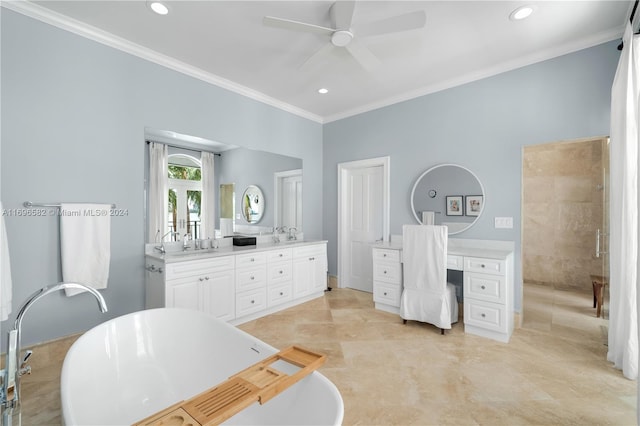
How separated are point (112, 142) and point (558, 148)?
5.99 meters

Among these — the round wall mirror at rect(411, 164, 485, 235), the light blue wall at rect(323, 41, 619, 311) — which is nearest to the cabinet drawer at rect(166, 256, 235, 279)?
the light blue wall at rect(323, 41, 619, 311)

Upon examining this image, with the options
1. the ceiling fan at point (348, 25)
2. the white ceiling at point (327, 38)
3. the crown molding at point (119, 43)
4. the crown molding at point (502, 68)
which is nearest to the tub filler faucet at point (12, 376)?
the ceiling fan at point (348, 25)

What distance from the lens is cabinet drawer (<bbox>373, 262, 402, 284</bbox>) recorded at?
3479 millimetres

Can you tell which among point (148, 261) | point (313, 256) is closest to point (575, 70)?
point (313, 256)

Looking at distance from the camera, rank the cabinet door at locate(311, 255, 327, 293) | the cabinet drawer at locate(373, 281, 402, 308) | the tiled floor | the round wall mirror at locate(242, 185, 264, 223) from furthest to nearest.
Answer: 1. the cabinet door at locate(311, 255, 327, 293)
2. the round wall mirror at locate(242, 185, 264, 223)
3. the cabinet drawer at locate(373, 281, 402, 308)
4. the tiled floor

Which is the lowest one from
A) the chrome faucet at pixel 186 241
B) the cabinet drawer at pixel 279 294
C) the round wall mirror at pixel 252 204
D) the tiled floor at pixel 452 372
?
the tiled floor at pixel 452 372

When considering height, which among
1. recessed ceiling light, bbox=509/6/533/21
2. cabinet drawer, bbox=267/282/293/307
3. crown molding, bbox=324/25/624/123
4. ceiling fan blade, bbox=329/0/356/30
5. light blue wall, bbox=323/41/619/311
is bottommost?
cabinet drawer, bbox=267/282/293/307

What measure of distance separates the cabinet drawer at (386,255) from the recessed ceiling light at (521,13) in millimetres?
2502

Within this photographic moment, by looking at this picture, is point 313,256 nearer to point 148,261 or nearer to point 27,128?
point 148,261

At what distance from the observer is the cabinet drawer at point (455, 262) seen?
2998 millimetres

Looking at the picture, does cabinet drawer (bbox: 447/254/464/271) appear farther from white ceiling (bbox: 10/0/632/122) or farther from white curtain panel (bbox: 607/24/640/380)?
white ceiling (bbox: 10/0/632/122)

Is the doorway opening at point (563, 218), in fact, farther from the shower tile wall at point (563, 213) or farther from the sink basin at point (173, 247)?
the sink basin at point (173, 247)

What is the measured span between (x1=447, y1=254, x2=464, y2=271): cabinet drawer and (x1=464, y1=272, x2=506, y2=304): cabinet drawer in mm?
99

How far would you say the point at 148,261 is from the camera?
112 inches
